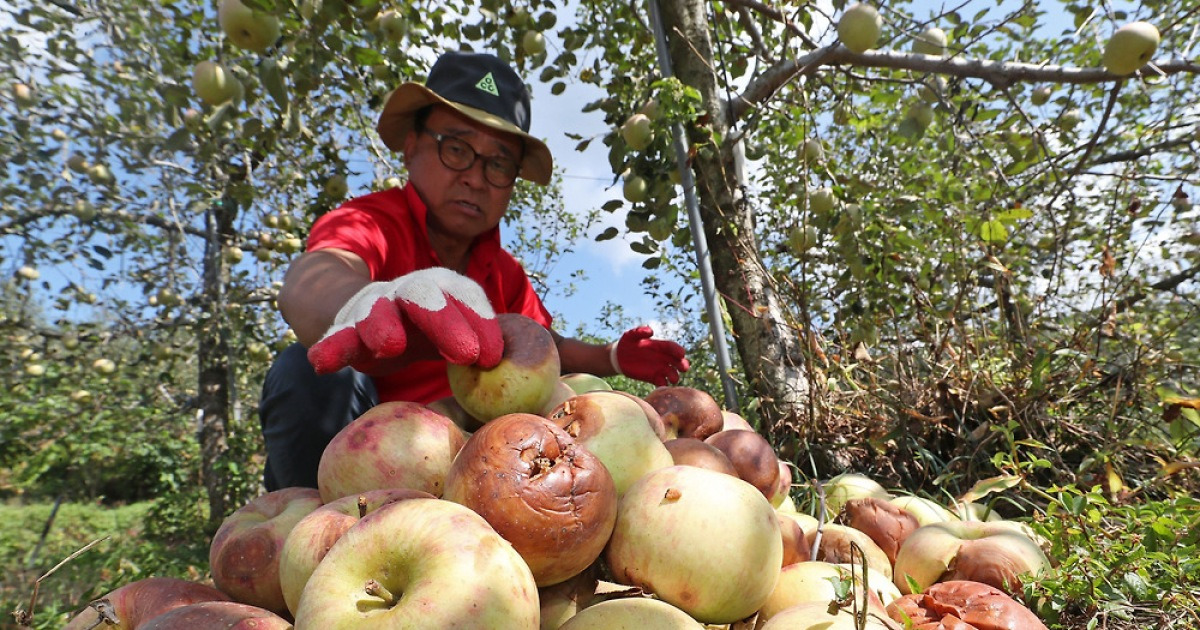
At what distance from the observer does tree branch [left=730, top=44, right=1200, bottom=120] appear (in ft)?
8.31

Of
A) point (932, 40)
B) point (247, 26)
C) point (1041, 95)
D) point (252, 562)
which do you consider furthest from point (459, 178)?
point (1041, 95)

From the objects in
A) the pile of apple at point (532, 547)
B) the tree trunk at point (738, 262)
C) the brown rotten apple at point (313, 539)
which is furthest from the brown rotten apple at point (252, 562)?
the tree trunk at point (738, 262)

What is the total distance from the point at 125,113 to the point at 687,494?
15.0 ft

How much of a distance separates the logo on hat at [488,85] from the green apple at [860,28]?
1.47 metres

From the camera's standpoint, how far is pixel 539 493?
1003mm

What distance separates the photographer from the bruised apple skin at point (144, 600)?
1.05 m

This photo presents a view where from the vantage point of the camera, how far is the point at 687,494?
116cm

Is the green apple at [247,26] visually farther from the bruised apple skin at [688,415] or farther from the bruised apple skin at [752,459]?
the bruised apple skin at [752,459]

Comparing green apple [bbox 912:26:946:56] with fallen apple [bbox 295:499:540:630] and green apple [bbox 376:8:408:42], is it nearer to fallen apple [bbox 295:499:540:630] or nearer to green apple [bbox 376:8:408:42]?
green apple [bbox 376:8:408:42]

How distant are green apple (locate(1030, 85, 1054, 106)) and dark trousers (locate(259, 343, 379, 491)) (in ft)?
14.7

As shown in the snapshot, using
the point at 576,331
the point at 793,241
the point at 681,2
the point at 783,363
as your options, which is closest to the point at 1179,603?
the point at 783,363

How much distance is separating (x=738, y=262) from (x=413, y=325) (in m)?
1.96

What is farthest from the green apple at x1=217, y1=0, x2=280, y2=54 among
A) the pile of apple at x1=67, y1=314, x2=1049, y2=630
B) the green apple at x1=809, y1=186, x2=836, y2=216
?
the green apple at x1=809, y1=186, x2=836, y2=216

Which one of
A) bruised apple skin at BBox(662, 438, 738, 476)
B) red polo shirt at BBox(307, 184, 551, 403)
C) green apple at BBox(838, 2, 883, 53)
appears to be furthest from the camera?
green apple at BBox(838, 2, 883, 53)
